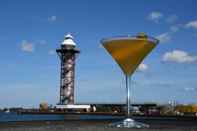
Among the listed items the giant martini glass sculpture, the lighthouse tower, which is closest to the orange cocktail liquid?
the giant martini glass sculpture

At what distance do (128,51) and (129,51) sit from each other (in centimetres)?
6

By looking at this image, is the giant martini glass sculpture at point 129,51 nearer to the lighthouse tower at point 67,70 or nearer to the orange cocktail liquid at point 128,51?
the orange cocktail liquid at point 128,51

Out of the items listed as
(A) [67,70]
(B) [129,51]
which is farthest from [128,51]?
(A) [67,70]

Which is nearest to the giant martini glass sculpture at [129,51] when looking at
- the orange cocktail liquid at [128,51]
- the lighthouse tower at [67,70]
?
the orange cocktail liquid at [128,51]

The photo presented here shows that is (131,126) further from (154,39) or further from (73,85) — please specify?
(73,85)

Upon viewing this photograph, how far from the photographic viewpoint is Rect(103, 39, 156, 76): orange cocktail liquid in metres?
29.9

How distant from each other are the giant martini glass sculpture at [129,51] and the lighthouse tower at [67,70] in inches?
3552

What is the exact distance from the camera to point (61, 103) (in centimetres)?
12569

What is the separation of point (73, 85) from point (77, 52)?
916cm

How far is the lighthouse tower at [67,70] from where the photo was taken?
12081cm

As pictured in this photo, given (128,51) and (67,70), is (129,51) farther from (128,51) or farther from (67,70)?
(67,70)

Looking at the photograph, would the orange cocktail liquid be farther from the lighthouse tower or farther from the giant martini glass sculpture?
the lighthouse tower

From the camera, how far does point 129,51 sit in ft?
98.7

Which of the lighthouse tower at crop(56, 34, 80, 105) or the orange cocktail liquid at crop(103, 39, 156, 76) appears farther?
the lighthouse tower at crop(56, 34, 80, 105)
